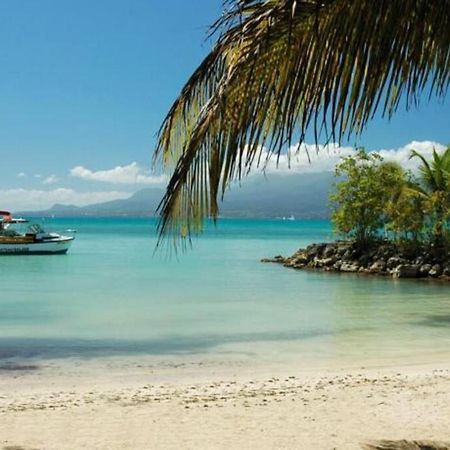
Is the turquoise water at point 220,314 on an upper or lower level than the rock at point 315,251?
lower

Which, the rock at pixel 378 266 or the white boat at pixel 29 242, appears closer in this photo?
the rock at pixel 378 266

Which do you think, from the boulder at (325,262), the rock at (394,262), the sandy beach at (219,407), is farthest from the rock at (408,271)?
the sandy beach at (219,407)

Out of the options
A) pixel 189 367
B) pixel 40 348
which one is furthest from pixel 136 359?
pixel 40 348

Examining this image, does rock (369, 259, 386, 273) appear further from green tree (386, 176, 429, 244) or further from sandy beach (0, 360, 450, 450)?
sandy beach (0, 360, 450, 450)

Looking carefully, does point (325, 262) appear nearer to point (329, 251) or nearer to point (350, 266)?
point (329, 251)

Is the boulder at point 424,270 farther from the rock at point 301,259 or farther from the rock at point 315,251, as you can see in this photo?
the rock at point 301,259

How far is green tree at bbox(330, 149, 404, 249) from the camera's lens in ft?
103

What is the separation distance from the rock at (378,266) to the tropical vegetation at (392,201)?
1.26 meters

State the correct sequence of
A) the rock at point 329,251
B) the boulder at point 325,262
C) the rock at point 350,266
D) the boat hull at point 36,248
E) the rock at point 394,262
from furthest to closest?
the boat hull at point 36,248 → the rock at point 329,251 → the boulder at point 325,262 → the rock at point 350,266 → the rock at point 394,262

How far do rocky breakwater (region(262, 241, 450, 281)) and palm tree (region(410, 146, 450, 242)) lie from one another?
1083 millimetres

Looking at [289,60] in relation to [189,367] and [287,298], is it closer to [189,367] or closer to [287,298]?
[189,367]

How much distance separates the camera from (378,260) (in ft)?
103

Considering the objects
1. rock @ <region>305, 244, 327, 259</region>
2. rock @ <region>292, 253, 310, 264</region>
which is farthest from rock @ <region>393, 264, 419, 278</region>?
rock @ <region>292, 253, 310, 264</region>

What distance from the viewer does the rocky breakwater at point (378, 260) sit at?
2920 cm
